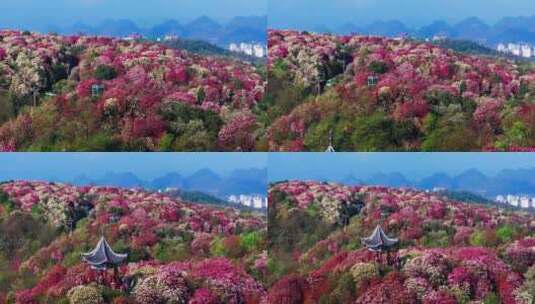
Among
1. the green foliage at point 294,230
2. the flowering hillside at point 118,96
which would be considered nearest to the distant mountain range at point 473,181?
the green foliage at point 294,230

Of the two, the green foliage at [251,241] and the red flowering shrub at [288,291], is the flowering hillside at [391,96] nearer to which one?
the green foliage at [251,241]

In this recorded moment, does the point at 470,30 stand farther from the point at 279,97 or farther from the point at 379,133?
the point at 279,97

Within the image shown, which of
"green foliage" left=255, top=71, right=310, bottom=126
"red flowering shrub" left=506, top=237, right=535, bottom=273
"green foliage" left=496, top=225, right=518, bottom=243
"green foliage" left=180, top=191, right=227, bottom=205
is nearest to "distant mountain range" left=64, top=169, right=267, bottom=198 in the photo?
"green foliage" left=180, top=191, right=227, bottom=205

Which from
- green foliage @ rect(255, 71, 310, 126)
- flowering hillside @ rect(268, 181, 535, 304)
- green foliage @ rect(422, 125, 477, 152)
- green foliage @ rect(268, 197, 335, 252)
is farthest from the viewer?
green foliage @ rect(255, 71, 310, 126)

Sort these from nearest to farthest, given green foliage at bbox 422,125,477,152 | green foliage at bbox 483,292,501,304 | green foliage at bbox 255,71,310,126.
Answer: green foliage at bbox 483,292,501,304, green foliage at bbox 422,125,477,152, green foliage at bbox 255,71,310,126

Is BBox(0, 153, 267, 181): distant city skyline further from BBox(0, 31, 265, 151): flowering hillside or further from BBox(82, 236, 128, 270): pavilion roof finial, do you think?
BBox(82, 236, 128, 270): pavilion roof finial

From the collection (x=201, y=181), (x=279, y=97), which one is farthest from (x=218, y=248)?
(x=279, y=97)

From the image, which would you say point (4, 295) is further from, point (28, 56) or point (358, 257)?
point (358, 257)
